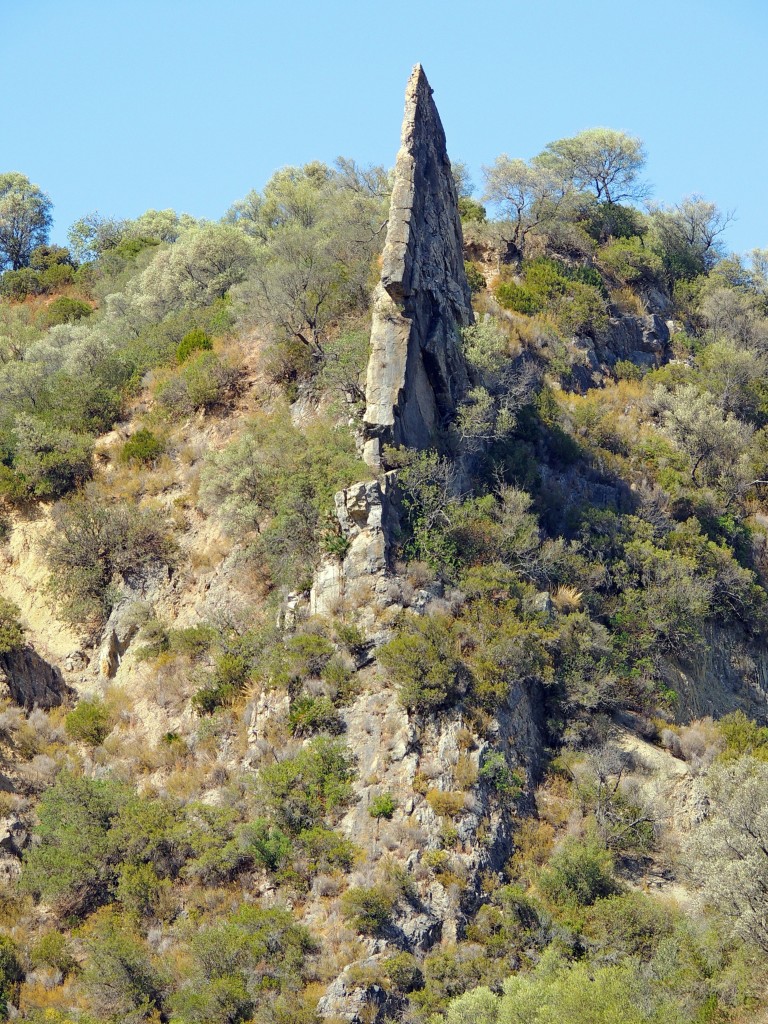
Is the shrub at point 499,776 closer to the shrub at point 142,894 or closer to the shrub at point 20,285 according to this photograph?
the shrub at point 142,894

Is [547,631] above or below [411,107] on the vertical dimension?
below

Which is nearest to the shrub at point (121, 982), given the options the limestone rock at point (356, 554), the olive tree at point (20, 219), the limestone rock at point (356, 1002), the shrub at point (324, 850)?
the limestone rock at point (356, 1002)

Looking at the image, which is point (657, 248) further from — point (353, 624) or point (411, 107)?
point (353, 624)

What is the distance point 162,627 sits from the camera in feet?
104

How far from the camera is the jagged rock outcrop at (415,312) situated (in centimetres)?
3197

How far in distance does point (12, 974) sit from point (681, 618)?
1776 cm

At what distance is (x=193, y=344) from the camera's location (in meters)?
40.9

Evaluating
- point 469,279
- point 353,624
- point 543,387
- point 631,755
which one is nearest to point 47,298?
point 469,279

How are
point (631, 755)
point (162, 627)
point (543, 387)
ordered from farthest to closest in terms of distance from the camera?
point (543, 387)
point (162, 627)
point (631, 755)

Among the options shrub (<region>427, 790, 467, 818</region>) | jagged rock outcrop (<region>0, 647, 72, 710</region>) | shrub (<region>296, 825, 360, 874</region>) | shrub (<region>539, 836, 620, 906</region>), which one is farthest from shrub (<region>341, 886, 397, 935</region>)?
jagged rock outcrop (<region>0, 647, 72, 710</region>)

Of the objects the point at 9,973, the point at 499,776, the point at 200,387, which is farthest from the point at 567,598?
the point at 9,973

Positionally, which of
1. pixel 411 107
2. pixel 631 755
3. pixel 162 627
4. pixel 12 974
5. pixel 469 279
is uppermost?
pixel 411 107

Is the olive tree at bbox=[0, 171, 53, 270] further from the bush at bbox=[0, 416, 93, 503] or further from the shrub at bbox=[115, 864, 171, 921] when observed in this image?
the shrub at bbox=[115, 864, 171, 921]

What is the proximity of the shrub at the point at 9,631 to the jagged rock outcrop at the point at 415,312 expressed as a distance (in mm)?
9305
